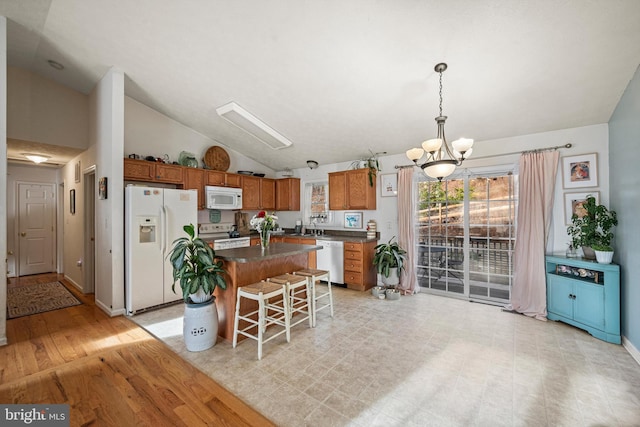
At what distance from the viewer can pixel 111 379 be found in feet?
7.12

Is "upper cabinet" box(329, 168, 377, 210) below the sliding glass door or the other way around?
the other way around

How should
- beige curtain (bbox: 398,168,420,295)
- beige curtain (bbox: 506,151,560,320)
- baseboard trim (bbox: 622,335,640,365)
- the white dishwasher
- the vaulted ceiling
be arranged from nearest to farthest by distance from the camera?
the vaulted ceiling, baseboard trim (bbox: 622,335,640,365), beige curtain (bbox: 506,151,560,320), beige curtain (bbox: 398,168,420,295), the white dishwasher

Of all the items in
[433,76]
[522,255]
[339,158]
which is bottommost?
[522,255]

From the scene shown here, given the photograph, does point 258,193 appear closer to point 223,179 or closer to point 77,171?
point 223,179

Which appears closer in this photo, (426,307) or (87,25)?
(87,25)

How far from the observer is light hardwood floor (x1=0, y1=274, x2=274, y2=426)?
70.3 inches

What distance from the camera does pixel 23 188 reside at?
5516mm

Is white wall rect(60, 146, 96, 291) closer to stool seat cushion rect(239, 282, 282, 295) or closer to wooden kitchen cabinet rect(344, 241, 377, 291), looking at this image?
stool seat cushion rect(239, 282, 282, 295)

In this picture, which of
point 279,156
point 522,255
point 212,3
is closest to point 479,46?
point 212,3

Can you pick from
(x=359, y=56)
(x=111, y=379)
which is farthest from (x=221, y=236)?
(x=359, y=56)

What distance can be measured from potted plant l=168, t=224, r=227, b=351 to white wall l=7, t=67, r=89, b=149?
3290 mm

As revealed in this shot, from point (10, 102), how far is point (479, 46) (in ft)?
19.2

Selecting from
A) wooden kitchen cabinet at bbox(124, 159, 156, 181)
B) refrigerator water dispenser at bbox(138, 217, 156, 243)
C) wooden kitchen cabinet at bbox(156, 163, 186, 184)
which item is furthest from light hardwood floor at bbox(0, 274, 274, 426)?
wooden kitchen cabinet at bbox(156, 163, 186, 184)

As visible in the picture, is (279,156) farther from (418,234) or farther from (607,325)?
(607,325)
